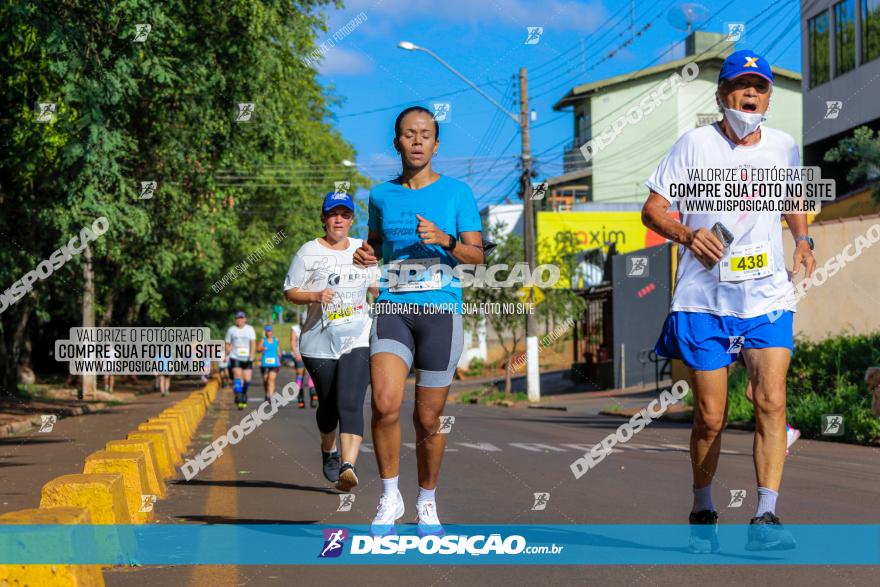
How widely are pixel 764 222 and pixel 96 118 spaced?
14751 millimetres

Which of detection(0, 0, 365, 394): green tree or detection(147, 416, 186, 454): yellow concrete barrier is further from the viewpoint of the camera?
detection(0, 0, 365, 394): green tree

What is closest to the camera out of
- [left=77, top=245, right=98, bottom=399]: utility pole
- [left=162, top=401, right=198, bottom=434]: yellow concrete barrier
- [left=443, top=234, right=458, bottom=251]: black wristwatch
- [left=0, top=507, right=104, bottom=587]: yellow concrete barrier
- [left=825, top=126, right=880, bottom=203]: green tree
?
[left=0, top=507, right=104, bottom=587]: yellow concrete barrier

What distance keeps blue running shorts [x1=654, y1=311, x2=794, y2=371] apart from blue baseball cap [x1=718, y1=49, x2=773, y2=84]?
1135 millimetres

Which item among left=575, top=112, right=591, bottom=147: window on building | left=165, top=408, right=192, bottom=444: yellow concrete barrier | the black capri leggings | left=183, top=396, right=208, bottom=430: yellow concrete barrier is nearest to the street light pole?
left=183, top=396, right=208, bottom=430: yellow concrete barrier

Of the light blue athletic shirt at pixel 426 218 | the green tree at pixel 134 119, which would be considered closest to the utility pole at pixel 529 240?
the green tree at pixel 134 119

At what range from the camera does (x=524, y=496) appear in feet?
28.7

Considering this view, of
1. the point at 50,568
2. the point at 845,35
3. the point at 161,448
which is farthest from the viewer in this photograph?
the point at 845,35

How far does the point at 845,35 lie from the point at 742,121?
97.4 feet

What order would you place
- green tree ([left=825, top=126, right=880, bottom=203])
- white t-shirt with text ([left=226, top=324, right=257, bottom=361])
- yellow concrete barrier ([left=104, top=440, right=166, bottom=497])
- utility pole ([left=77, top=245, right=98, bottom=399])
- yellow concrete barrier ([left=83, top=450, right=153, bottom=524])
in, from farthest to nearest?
utility pole ([left=77, top=245, right=98, bottom=399]) → white t-shirt with text ([left=226, top=324, right=257, bottom=361]) → green tree ([left=825, top=126, right=880, bottom=203]) → yellow concrete barrier ([left=104, top=440, right=166, bottom=497]) → yellow concrete barrier ([left=83, top=450, right=153, bottom=524])

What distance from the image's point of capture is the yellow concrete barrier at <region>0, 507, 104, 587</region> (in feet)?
13.6

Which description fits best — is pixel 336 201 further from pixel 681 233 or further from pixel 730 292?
pixel 730 292

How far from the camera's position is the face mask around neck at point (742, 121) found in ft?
19.1

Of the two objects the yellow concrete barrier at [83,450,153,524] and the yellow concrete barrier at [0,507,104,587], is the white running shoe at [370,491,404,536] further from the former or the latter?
the yellow concrete barrier at [0,507,104,587]

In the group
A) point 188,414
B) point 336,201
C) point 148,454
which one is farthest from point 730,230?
point 188,414
